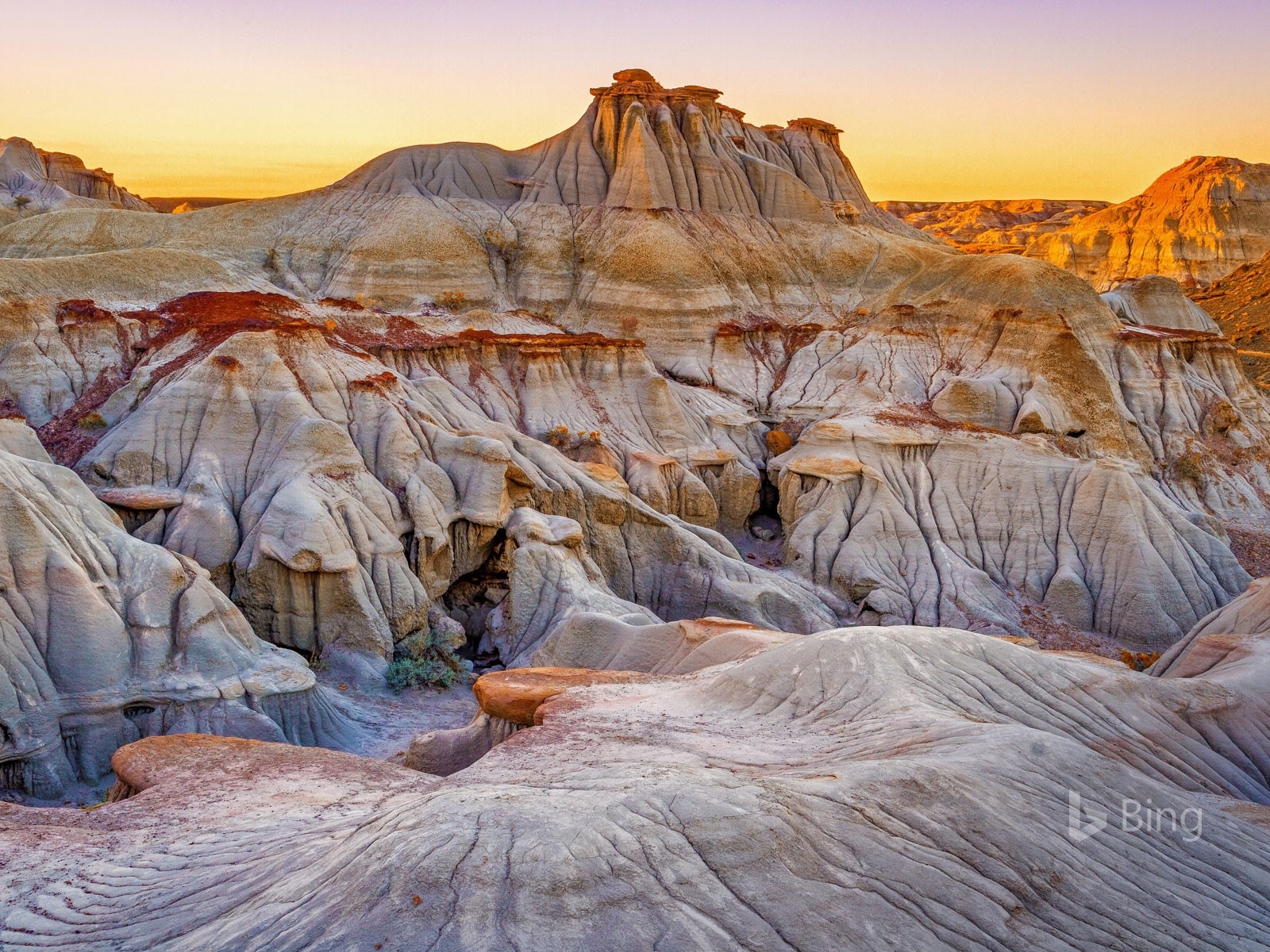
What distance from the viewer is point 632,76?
223 ft

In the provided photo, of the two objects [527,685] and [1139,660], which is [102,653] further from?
[1139,660]

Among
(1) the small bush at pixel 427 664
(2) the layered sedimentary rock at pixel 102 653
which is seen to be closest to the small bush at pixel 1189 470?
(1) the small bush at pixel 427 664

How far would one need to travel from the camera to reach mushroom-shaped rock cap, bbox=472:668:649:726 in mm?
19156

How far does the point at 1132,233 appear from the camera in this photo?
336ft

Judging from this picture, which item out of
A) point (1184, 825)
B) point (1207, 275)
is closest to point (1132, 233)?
point (1207, 275)

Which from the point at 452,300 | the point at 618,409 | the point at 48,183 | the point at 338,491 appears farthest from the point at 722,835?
the point at 48,183

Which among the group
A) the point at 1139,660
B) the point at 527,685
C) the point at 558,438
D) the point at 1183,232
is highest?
the point at 1183,232

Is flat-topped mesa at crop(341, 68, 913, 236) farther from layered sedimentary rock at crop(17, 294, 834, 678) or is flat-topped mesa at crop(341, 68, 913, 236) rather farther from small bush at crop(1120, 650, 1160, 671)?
small bush at crop(1120, 650, 1160, 671)

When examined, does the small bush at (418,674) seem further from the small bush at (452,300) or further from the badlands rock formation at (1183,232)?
the badlands rock formation at (1183,232)

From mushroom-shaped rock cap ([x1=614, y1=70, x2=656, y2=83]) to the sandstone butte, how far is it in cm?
60

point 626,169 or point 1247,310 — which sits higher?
point 626,169

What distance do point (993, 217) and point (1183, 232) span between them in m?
47.7

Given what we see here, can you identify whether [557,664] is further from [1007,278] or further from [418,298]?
[1007,278]

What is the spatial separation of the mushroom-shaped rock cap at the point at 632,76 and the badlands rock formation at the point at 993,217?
6289 cm
